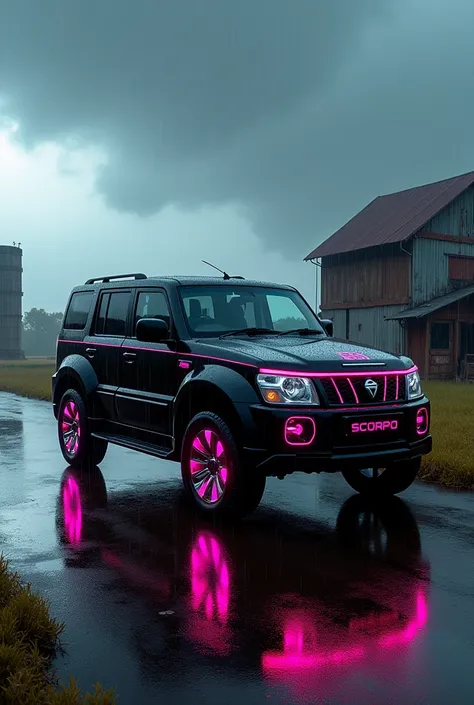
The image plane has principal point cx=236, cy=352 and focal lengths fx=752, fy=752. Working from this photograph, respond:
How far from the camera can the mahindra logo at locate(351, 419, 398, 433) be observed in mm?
6090

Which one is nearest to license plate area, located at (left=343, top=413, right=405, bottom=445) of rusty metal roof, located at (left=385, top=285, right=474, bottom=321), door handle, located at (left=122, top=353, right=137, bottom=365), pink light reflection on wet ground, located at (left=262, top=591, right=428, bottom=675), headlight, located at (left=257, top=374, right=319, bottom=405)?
headlight, located at (left=257, top=374, right=319, bottom=405)

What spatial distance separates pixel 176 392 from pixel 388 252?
2767 centimetres

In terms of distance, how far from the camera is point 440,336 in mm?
32969

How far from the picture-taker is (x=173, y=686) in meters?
3.31

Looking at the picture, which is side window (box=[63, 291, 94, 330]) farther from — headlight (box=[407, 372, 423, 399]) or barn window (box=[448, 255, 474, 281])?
barn window (box=[448, 255, 474, 281])

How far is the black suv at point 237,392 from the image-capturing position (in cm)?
603

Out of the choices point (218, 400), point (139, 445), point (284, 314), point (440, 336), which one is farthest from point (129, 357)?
point (440, 336)

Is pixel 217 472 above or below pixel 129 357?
below

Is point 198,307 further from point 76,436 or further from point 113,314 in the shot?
point 76,436

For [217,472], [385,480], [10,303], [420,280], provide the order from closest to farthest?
[217,472]
[385,480]
[420,280]
[10,303]

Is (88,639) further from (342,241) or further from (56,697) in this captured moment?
(342,241)

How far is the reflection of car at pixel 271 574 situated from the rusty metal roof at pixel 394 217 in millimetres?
26601

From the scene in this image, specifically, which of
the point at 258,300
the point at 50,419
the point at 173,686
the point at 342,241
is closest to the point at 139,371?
the point at 258,300

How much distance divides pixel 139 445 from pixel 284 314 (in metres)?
2.06
